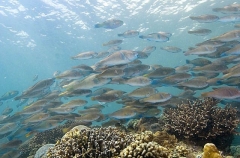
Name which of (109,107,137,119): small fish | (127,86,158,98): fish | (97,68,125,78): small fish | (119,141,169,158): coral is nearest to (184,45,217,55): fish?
(127,86,158,98): fish

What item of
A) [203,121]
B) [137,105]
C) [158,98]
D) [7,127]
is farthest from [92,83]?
[7,127]

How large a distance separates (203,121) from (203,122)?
6 centimetres

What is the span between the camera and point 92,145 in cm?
380

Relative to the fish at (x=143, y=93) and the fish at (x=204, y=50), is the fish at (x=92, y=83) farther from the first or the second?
the fish at (x=204, y=50)

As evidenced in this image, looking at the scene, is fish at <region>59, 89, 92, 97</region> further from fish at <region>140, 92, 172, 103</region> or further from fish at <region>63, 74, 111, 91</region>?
fish at <region>140, 92, 172, 103</region>

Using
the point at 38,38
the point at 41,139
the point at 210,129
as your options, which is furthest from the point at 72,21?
the point at 210,129

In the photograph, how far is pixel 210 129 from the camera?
241 inches

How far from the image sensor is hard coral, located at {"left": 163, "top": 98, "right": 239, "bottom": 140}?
6.02 m

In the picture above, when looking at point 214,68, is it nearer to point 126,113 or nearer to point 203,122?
point 203,122

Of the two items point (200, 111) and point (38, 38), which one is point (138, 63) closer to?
point (200, 111)

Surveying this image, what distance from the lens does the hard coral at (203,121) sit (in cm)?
602

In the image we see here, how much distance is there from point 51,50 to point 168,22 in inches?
1098

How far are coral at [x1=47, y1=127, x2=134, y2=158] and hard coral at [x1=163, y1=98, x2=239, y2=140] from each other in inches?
108

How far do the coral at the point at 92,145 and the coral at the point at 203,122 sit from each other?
2.75m
